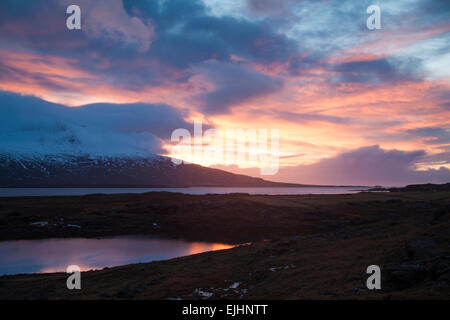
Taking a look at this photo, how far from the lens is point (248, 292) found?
16.2m

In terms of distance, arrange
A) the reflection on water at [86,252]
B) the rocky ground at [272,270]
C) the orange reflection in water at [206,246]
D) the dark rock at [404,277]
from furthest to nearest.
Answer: the orange reflection in water at [206,246] → the reflection on water at [86,252] → the rocky ground at [272,270] → the dark rock at [404,277]

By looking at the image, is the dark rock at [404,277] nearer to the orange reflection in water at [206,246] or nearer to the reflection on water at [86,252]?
the reflection on water at [86,252]

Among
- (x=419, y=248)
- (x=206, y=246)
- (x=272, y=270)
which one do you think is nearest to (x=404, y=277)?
(x=419, y=248)

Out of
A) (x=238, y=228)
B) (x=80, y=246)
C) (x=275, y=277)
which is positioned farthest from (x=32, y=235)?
(x=275, y=277)

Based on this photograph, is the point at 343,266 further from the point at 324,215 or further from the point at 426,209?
the point at 426,209

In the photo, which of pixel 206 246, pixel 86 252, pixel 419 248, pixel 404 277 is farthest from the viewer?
pixel 206 246

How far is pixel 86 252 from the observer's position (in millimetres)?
35469

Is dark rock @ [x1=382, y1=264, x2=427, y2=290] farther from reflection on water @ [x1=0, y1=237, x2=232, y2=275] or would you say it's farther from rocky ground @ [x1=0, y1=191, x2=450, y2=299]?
reflection on water @ [x1=0, y1=237, x2=232, y2=275]

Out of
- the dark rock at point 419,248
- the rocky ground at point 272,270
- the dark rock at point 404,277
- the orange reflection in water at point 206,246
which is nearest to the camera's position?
the dark rock at point 404,277

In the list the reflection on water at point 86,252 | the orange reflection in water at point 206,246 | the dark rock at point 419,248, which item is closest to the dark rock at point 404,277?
the dark rock at point 419,248

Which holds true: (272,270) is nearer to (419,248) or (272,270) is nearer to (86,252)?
(419,248)

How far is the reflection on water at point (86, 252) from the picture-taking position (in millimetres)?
29797
